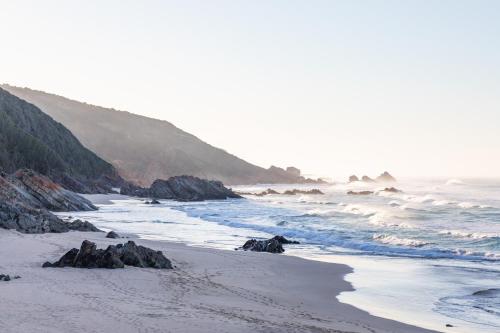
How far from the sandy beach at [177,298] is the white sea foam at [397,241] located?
10179 millimetres

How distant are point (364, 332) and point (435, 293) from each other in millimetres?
6628

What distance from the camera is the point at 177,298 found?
13469 mm

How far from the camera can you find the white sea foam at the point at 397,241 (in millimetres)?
30406

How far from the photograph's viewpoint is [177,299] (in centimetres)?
1334

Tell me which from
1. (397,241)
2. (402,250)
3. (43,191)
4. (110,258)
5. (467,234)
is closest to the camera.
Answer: (110,258)

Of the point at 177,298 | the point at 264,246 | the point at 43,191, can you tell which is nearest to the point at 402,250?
the point at 264,246

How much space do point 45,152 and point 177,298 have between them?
76.0m

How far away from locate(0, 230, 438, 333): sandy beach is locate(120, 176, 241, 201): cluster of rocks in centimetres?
6809

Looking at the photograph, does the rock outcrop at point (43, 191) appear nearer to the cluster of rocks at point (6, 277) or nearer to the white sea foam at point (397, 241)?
the white sea foam at point (397, 241)

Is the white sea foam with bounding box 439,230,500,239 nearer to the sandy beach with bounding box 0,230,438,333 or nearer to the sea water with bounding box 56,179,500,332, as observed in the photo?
the sea water with bounding box 56,179,500,332

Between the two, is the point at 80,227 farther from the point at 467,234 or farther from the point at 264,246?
the point at 467,234

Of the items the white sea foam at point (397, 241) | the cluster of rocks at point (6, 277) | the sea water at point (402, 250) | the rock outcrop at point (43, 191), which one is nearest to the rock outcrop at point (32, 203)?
the rock outcrop at point (43, 191)

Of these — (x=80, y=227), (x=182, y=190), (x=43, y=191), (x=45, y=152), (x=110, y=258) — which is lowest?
(x=110, y=258)

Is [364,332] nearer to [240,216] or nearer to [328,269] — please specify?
[328,269]
